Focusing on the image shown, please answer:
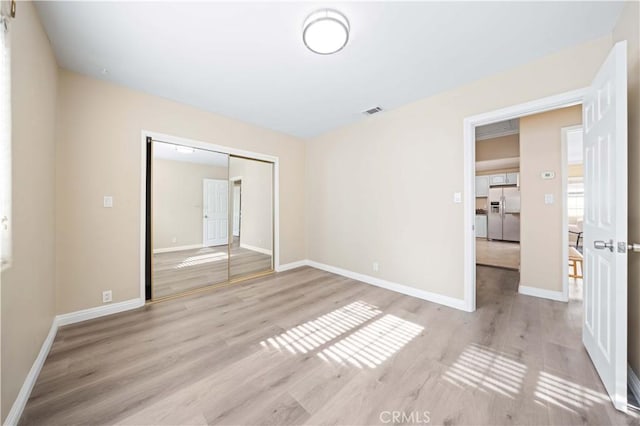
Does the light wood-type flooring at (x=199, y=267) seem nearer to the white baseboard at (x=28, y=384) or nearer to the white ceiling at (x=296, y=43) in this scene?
the white baseboard at (x=28, y=384)

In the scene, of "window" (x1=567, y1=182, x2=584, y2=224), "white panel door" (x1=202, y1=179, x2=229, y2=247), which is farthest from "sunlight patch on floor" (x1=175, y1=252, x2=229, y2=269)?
"window" (x1=567, y1=182, x2=584, y2=224)

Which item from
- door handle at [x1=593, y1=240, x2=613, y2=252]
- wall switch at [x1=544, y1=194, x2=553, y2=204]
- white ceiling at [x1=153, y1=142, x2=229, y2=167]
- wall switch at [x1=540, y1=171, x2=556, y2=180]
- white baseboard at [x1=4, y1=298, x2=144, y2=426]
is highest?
white ceiling at [x1=153, y1=142, x2=229, y2=167]

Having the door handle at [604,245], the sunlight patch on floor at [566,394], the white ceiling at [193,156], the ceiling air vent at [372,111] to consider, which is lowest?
the sunlight patch on floor at [566,394]

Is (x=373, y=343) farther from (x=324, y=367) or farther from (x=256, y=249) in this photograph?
(x=256, y=249)

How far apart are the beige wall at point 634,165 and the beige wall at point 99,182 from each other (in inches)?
167

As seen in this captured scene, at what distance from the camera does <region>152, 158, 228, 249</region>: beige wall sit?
5531 millimetres

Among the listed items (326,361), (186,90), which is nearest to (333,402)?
(326,361)

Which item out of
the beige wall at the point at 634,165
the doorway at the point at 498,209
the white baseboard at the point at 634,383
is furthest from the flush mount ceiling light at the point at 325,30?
the doorway at the point at 498,209

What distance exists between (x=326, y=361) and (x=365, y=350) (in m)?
0.36

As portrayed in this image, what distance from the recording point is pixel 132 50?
206cm

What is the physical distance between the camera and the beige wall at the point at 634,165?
4.81ft

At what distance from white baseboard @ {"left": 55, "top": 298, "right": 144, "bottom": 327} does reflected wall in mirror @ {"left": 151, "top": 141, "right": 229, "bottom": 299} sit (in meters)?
2.25

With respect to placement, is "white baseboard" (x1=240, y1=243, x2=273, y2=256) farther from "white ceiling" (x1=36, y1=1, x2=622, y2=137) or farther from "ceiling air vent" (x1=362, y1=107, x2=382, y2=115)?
"ceiling air vent" (x1=362, y1=107, x2=382, y2=115)

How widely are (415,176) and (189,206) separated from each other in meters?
5.41
